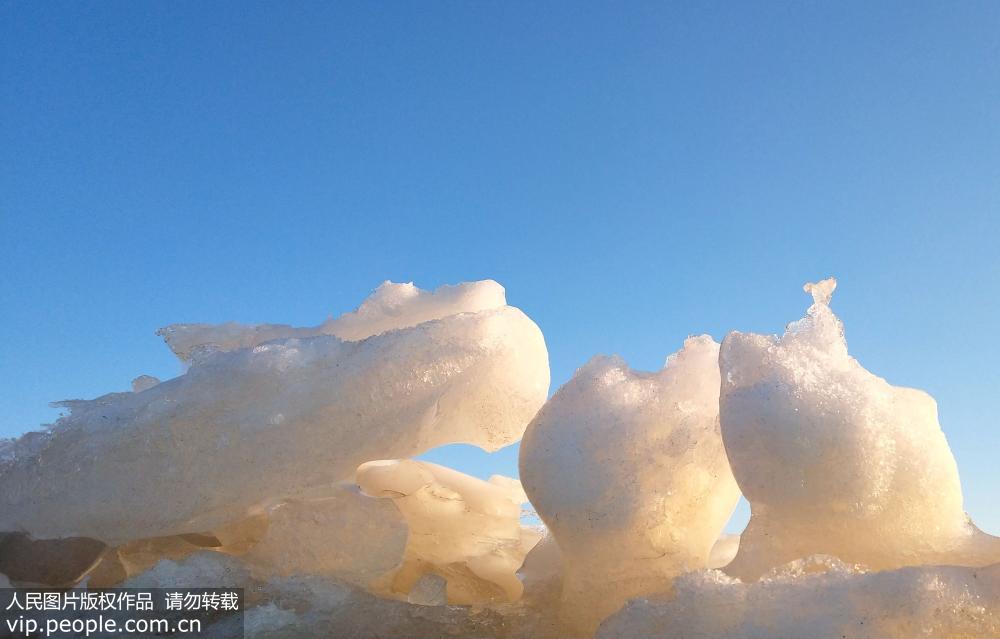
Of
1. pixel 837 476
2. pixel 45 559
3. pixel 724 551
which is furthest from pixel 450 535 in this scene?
pixel 837 476

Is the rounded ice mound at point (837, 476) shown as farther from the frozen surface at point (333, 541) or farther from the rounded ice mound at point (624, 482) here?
the frozen surface at point (333, 541)

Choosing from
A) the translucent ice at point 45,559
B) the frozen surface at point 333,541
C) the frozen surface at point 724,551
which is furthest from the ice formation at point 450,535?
the translucent ice at point 45,559

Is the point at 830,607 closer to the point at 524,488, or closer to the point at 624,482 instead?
the point at 624,482

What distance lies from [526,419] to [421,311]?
0.87m

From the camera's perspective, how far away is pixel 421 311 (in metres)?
4.02

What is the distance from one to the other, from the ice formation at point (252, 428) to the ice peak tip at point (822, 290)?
119 cm

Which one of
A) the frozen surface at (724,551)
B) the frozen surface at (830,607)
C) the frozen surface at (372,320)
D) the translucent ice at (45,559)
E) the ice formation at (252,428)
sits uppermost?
the frozen surface at (372,320)

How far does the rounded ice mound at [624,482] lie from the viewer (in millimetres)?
2869

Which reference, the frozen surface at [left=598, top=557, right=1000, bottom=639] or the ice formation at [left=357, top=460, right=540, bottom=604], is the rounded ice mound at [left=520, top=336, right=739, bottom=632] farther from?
the ice formation at [left=357, top=460, right=540, bottom=604]

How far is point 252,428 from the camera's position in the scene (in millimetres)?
3139

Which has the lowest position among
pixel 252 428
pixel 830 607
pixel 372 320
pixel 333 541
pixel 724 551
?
pixel 830 607

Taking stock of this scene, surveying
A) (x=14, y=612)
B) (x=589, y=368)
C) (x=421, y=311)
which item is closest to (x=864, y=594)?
(x=589, y=368)

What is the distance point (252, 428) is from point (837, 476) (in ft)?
6.87

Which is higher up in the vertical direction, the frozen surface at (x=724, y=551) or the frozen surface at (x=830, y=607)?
the frozen surface at (x=724, y=551)
